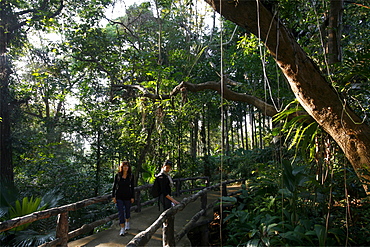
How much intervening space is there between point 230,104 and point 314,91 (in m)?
5.01

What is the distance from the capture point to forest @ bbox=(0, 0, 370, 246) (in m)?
2.72

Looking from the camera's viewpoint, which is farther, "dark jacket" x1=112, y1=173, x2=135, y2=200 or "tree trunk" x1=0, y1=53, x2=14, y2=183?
"tree trunk" x1=0, y1=53, x2=14, y2=183

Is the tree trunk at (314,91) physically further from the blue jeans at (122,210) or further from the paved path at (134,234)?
the blue jeans at (122,210)

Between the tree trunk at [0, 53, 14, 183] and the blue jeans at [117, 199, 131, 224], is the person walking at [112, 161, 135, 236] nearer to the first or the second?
the blue jeans at [117, 199, 131, 224]

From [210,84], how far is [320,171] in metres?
2.16

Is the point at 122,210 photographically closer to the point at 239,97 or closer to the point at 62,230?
the point at 62,230

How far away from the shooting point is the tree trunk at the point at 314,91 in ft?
8.66

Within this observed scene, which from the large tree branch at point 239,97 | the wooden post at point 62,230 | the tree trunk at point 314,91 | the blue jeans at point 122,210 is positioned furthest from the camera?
the blue jeans at point 122,210

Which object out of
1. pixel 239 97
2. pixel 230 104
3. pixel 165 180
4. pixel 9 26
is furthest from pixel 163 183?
pixel 9 26

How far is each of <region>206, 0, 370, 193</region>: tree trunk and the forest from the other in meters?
0.01

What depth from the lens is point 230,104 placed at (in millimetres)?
7684

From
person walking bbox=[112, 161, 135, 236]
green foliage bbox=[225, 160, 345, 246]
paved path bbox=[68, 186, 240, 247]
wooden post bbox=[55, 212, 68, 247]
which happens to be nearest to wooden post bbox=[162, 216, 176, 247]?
paved path bbox=[68, 186, 240, 247]

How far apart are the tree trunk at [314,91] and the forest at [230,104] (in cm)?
1

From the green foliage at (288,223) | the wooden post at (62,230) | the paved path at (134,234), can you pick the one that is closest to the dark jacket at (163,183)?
the paved path at (134,234)
